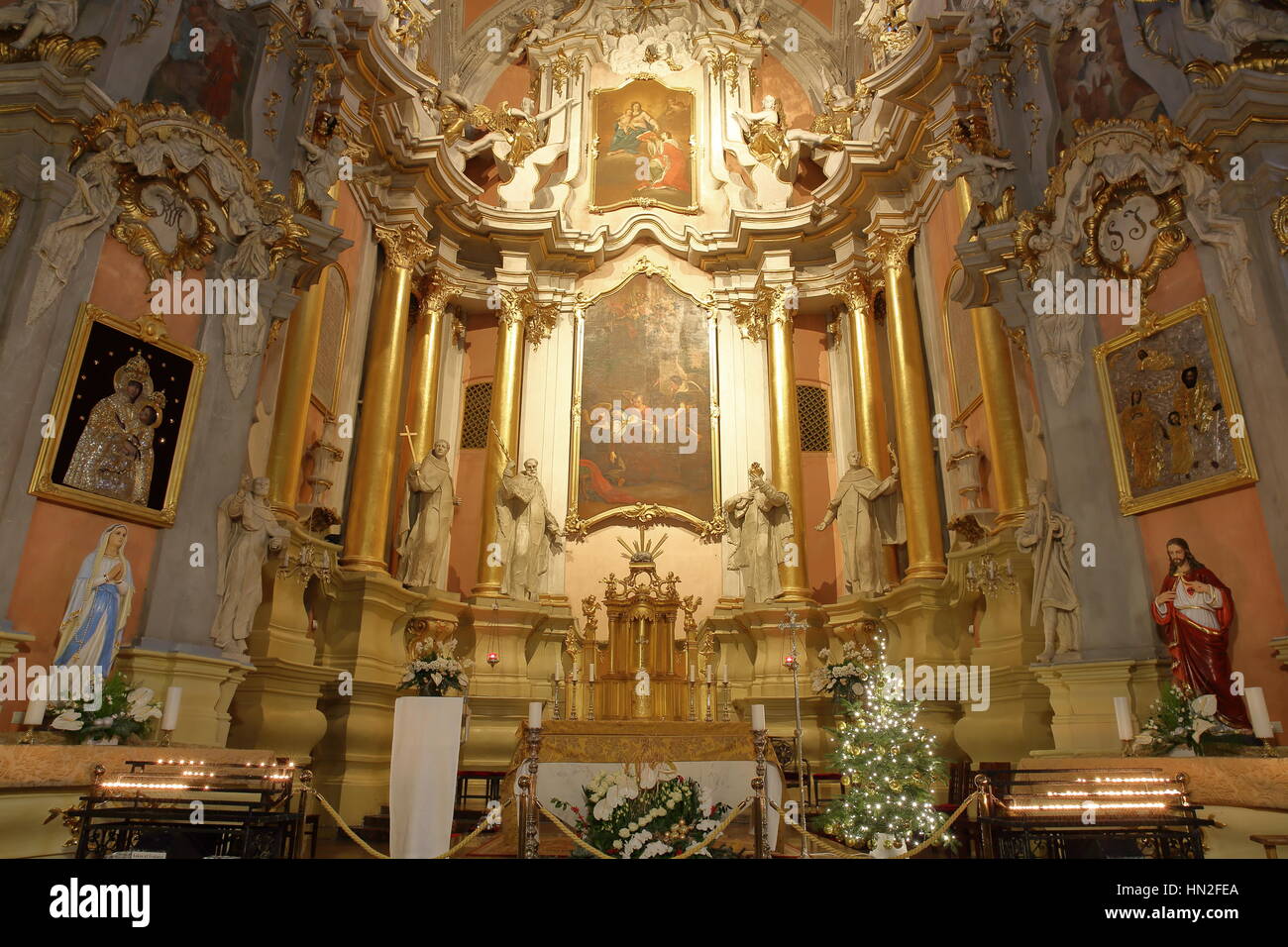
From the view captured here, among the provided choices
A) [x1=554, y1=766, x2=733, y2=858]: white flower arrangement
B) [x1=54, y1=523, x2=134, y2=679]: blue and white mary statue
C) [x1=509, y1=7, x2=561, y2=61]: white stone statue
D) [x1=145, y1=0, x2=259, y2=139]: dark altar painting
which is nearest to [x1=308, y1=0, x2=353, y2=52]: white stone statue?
[x1=145, y1=0, x2=259, y2=139]: dark altar painting

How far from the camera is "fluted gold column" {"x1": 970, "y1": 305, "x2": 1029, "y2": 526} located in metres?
10.2

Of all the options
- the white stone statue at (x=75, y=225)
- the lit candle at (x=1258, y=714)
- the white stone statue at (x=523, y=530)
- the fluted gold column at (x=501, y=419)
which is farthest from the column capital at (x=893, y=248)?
the white stone statue at (x=75, y=225)

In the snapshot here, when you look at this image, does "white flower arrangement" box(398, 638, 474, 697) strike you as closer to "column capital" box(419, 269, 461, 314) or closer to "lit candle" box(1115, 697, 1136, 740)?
"column capital" box(419, 269, 461, 314)

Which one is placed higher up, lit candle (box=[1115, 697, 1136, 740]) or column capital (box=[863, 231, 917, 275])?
Answer: column capital (box=[863, 231, 917, 275])

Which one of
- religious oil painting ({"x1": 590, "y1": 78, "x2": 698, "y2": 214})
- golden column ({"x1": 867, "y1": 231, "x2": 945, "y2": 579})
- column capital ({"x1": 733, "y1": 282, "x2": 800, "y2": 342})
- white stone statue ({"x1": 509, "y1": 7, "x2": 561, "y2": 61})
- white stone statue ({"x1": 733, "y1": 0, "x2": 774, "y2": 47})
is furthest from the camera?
white stone statue ({"x1": 509, "y1": 7, "x2": 561, "y2": 61})

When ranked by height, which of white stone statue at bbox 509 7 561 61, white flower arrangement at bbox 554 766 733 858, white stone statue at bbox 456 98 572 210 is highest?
white stone statue at bbox 509 7 561 61

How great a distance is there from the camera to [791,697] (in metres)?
13.1

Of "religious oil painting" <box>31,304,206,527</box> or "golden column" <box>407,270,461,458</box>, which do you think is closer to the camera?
"religious oil painting" <box>31,304,206,527</box>

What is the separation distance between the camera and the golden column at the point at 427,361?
14.8m

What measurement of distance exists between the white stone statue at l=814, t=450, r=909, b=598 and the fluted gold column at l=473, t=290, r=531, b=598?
558 cm

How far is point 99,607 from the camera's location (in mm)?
7199

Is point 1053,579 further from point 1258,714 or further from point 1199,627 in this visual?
point 1258,714

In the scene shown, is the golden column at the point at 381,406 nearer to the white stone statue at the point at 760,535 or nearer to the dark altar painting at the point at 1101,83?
the white stone statue at the point at 760,535
